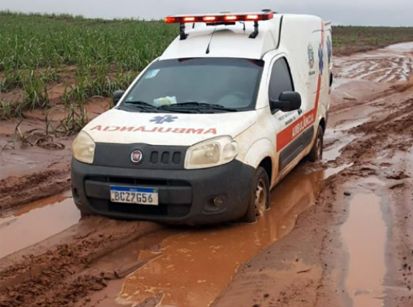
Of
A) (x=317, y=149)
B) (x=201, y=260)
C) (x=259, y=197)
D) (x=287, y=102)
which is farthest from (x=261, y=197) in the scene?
(x=317, y=149)

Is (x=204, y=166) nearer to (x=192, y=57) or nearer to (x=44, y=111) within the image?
(x=192, y=57)

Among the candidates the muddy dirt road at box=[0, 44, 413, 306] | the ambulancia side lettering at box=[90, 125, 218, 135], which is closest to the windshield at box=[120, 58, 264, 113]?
the ambulancia side lettering at box=[90, 125, 218, 135]

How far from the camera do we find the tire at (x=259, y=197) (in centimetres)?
620

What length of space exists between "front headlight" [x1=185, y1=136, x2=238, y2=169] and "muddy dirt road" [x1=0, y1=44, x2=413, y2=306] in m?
0.69

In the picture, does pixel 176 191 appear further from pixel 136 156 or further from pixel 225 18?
pixel 225 18

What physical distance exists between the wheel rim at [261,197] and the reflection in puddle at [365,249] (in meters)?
0.81

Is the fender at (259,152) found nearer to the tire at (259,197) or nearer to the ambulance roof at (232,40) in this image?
the tire at (259,197)

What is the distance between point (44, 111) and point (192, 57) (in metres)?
5.69

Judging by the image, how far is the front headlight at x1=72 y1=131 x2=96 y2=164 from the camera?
240 inches

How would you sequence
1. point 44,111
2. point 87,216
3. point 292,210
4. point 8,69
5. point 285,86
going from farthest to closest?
1. point 8,69
2. point 44,111
3. point 285,86
4. point 292,210
5. point 87,216

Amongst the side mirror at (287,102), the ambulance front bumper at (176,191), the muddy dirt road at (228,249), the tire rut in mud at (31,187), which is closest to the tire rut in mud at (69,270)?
the muddy dirt road at (228,249)

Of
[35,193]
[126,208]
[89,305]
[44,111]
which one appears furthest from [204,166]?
[44,111]

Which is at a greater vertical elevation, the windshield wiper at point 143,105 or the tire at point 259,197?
the windshield wiper at point 143,105

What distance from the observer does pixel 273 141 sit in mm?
6711
